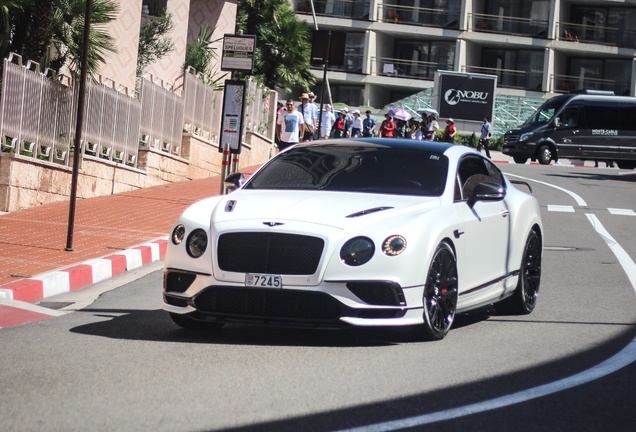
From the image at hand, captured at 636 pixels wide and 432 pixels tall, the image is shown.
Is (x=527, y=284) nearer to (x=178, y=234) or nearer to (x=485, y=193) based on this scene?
(x=485, y=193)

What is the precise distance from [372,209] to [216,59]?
89.5 feet

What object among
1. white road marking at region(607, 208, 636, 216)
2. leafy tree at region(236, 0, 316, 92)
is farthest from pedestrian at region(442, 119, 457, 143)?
white road marking at region(607, 208, 636, 216)

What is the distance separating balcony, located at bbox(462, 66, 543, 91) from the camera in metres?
72.2

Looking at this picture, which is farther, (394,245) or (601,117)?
(601,117)

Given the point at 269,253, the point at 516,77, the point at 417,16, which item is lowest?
the point at 269,253

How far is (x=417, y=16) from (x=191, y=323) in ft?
217

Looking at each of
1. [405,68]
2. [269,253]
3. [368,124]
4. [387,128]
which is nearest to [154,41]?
[387,128]

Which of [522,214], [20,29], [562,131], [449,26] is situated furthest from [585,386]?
[449,26]

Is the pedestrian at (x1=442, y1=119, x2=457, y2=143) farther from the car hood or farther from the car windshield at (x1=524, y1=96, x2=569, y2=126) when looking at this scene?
the car hood

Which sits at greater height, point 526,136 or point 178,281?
point 526,136

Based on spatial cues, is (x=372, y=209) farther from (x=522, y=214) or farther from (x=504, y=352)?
(x=522, y=214)

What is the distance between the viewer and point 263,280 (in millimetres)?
7941

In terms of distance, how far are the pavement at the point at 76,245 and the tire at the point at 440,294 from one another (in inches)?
125

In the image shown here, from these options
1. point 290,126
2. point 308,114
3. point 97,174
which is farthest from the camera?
point 308,114
